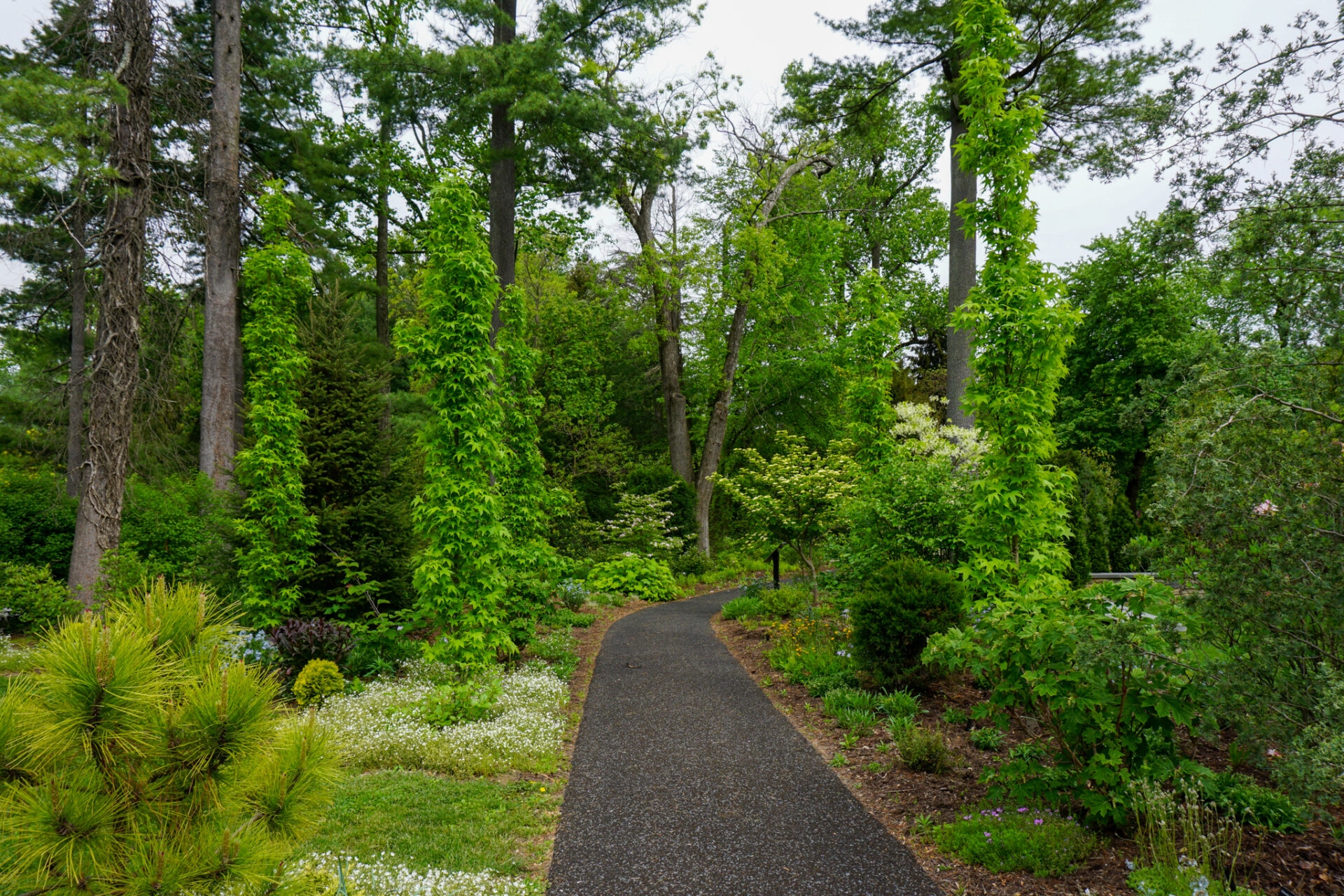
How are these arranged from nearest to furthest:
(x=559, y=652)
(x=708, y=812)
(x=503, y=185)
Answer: (x=708, y=812) → (x=559, y=652) → (x=503, y=185)

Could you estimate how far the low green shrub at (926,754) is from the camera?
469 centimetres

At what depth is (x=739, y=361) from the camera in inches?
779

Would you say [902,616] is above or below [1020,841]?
above

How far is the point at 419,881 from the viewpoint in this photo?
3.21 meters

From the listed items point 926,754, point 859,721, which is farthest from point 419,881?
point 859,721

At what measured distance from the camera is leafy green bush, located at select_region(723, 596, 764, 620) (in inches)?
438

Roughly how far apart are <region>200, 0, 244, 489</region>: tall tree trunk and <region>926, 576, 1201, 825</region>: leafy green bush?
9.87 meters

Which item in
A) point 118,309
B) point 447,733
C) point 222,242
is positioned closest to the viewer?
point 447,733

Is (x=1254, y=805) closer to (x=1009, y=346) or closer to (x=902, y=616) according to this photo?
(x=902, y=616)

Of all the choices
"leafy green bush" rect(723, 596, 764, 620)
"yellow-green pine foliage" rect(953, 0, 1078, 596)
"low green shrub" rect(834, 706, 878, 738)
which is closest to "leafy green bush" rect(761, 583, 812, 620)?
"leafy green bush" rect(723, 596, 764, 620)

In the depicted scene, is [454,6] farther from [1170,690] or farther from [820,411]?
[820,411]

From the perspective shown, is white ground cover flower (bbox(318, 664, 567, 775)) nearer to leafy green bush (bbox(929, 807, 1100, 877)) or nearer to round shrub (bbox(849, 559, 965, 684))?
leafy green bush (bbox(929, 807, 1100, 877))

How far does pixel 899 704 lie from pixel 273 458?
7.12m

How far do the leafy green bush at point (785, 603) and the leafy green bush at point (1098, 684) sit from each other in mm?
6489
